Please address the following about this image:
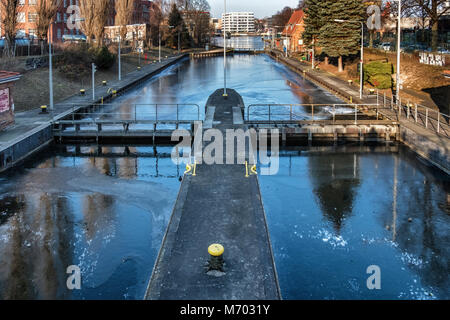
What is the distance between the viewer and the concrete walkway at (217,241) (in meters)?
10.4

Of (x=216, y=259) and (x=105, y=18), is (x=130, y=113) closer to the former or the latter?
(x=216, y=259)

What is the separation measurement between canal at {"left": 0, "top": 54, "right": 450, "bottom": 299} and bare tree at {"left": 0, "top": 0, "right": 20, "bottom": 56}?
22202mm

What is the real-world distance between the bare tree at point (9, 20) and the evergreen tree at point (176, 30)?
66018 mm

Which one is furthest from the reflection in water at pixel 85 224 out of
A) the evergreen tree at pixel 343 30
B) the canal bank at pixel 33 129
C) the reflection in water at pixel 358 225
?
the evergreen tree at pixel 343 30

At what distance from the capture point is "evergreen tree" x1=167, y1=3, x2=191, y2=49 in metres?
111

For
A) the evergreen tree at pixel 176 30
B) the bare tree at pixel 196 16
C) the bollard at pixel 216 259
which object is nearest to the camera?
the bollard at pixel 216 259

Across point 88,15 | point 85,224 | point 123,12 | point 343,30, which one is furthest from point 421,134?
point 123,12

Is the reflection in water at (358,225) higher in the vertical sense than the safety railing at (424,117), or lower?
lower

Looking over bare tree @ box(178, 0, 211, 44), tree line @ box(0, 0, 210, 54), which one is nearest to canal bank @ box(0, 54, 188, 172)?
tree line @ box(0, 0, 210, 54)

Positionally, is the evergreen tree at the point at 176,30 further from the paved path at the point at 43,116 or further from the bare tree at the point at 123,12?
the paved path at the point at 43,116

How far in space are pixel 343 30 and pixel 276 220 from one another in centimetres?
4210

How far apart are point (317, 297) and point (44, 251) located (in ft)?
24.8

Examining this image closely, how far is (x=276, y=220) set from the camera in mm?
16344
